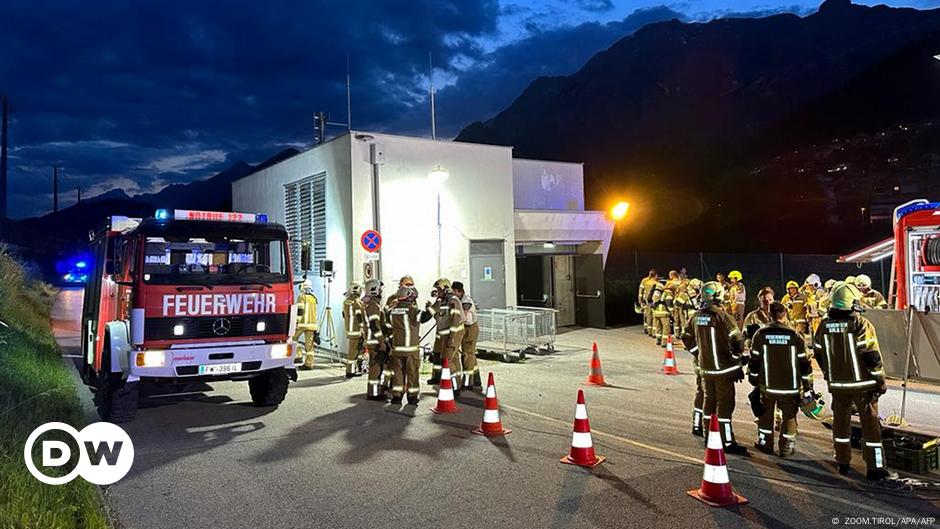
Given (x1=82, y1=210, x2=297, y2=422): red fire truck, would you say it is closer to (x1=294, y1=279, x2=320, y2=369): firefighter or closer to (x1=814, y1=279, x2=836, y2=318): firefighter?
(x1=294, y1=279, x2=320, y2=369): firefighter

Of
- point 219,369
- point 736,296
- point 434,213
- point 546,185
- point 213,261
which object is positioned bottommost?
point 219,369

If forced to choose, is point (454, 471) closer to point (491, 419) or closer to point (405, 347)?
point (491, 419)

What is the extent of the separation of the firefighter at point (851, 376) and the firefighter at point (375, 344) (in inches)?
235

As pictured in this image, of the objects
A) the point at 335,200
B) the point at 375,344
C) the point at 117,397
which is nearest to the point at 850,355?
the point at 375,344

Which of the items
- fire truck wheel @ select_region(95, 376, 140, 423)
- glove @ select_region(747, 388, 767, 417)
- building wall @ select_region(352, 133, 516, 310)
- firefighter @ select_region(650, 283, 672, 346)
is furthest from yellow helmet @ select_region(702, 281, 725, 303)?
firefighter @ select_region(650, 283, 672, 346)

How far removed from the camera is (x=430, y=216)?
48.2 feet

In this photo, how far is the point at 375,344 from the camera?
9.45 m

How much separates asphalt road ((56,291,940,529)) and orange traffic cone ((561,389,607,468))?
125mm

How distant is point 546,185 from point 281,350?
11933 mm

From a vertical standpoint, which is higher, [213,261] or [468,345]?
A: [213,261]

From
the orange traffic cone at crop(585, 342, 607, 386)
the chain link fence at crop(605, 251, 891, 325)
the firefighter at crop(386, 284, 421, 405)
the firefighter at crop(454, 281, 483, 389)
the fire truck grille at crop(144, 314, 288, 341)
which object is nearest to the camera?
the fire truck grille at crop(144, 314, 288, 341)

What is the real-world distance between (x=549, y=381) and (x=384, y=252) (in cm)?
513

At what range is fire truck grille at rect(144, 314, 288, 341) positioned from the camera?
769 centimetres

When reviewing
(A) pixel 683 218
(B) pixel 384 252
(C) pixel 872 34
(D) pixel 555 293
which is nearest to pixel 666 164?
(A) pixel 683 218
